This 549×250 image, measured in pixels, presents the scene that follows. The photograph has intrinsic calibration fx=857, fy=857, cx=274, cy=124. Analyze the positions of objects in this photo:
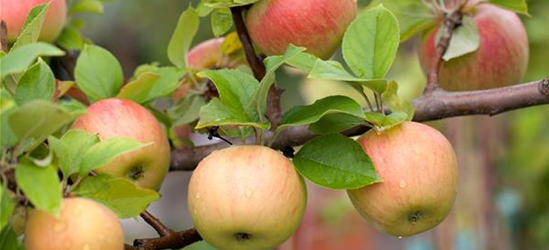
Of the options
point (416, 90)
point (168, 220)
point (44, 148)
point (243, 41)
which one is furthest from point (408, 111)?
point (168, 220)

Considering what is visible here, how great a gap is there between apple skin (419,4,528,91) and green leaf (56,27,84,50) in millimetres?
415

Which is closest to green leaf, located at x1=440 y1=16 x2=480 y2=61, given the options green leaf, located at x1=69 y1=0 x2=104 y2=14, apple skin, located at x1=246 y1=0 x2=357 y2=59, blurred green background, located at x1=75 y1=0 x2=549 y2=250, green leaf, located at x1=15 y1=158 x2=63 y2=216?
apple skin, located at x1=246 y1=0 x2=357 y2=59

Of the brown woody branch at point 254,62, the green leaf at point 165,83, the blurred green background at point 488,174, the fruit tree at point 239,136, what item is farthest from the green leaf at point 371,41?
the blurred green background at point 488,174

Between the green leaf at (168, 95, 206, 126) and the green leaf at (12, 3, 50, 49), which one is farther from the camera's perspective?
the green leaf at (168, 95, 206, 126)

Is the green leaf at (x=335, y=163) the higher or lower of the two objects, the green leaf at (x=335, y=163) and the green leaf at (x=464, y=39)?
the higher

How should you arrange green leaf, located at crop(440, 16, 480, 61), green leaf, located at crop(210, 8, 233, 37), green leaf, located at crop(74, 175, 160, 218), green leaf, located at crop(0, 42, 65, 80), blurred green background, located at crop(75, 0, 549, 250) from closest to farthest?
green leaf, located at crop(0, 42, 65, 80), green leaf, located at crop(74, 175, 160, 218), green leaf, located at crop(210, 8, 233, 37), green leaf, located at crop(440, 16, 480, 61), blurred green background, located at crop(75, 0, 549, 250)

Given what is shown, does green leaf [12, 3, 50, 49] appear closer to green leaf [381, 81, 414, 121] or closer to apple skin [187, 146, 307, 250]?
apple skin [187, 146, 307, 250]

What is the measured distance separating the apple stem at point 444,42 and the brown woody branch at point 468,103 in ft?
0.09

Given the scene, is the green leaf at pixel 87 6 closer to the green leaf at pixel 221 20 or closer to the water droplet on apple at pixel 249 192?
the green leaf at pixel 221 20

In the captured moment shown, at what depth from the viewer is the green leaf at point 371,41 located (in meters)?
0.73

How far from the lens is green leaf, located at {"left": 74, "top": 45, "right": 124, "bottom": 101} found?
0.86 metres

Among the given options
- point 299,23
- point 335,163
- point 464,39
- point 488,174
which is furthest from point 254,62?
point 488,174

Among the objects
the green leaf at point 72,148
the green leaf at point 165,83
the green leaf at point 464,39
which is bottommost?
the green leaf at point 464,39

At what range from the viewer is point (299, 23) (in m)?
0.78
